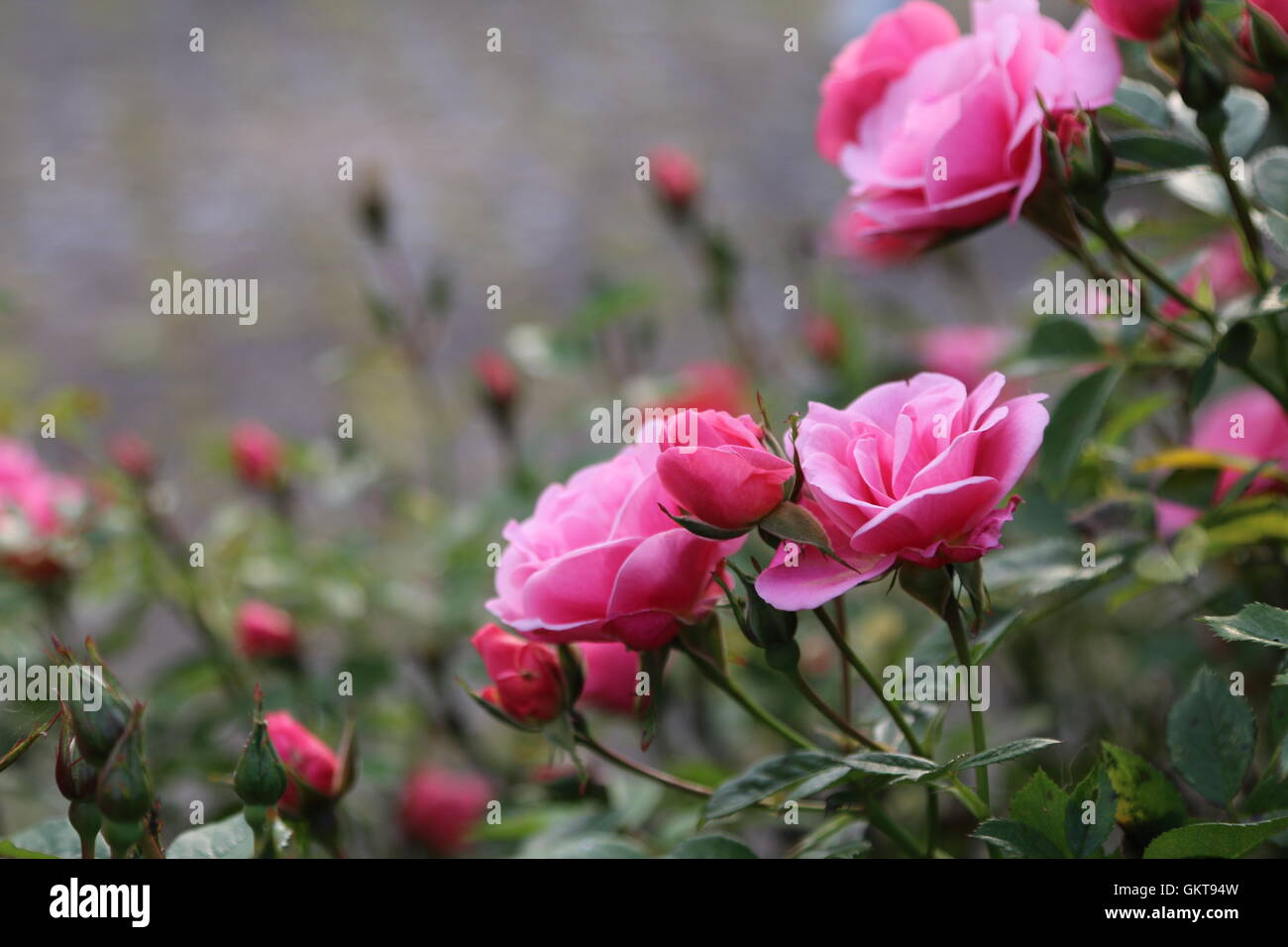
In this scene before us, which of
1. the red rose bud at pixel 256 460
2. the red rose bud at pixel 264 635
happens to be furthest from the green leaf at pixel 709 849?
the red rose bud at pixel 256 460

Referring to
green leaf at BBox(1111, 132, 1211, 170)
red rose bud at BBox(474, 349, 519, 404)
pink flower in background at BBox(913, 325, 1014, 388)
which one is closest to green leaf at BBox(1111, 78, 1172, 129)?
green leaf at BBox(1111, 132, 1211, 170)

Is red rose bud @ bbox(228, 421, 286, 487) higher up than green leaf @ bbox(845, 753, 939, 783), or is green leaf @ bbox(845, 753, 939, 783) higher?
red rose bud @ bbox(228, 421, 286, 487)

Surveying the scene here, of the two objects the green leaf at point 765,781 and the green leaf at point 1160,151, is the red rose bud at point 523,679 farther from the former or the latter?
the green leaf at point 1160,151

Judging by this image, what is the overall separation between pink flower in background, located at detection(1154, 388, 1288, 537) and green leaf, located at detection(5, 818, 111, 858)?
16.8 inches

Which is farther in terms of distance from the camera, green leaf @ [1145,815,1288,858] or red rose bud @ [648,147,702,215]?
red rose bud @ [648,147,702,215]

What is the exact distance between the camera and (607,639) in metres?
0.38

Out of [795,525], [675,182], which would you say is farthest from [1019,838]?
[675,182]

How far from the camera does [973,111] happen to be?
1.36 ft

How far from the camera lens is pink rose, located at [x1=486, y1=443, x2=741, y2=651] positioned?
0.36m

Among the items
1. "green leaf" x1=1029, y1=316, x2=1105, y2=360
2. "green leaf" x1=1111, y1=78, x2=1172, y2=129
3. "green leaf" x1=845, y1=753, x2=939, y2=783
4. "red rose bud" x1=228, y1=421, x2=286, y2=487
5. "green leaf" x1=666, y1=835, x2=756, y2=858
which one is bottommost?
"green leaf" x1=666, y1=835, x2=756, y2=858

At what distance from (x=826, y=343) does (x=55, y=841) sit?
730 millimetres

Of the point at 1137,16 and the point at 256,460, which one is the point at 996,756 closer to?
the point at 1137,16

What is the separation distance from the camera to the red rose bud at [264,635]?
81 centimetres

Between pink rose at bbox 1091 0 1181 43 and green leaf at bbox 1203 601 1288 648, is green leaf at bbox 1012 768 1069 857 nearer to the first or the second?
green leaf at bbox 1203 601 1288 648
